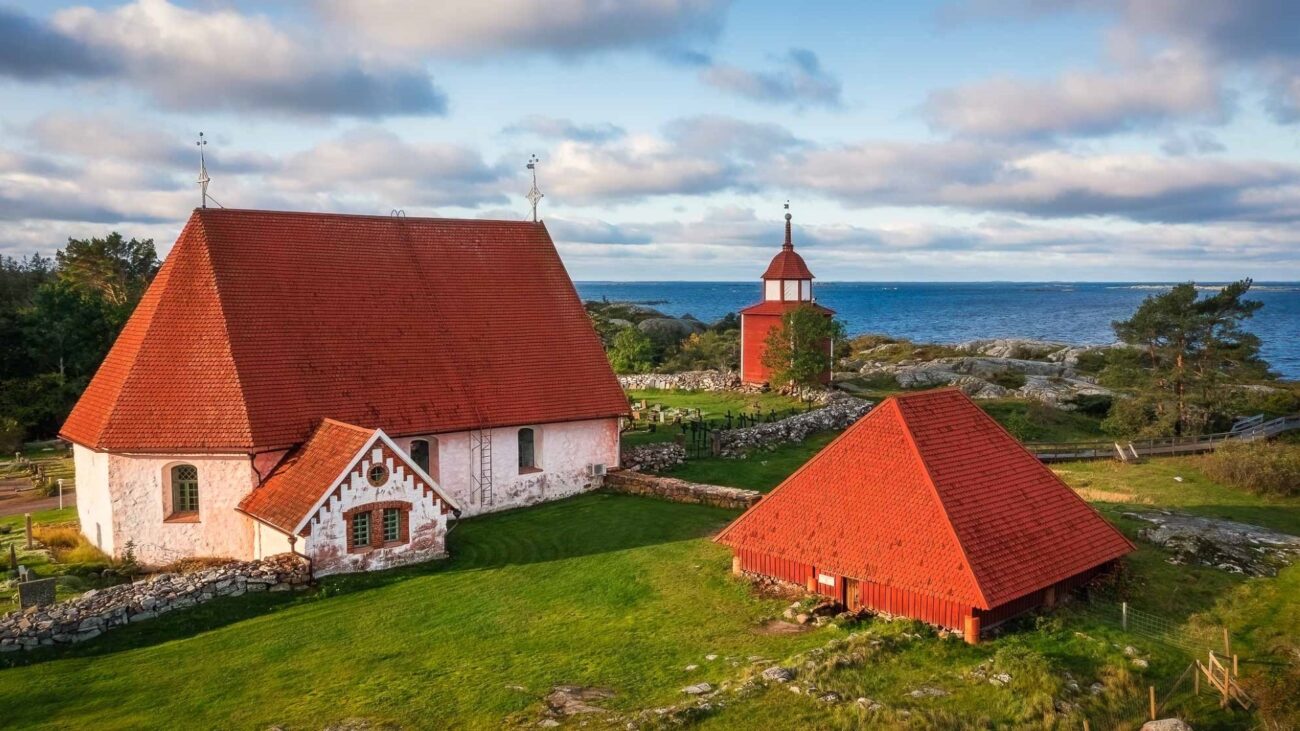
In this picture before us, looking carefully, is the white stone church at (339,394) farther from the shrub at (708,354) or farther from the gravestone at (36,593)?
the shrub at (708,354)

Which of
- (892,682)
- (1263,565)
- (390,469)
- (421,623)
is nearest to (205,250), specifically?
(390,469)

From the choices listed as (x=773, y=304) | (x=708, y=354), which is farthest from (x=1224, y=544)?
(x=708, y=354)

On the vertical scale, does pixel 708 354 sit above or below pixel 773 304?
below

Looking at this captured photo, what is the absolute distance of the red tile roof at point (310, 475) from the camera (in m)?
20.7

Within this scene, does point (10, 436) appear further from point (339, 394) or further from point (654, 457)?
point (654, 457)

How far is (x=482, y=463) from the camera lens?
26.7m

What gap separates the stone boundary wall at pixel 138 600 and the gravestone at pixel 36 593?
1.64 feet

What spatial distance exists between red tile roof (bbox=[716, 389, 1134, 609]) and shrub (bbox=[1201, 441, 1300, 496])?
50.7 feet

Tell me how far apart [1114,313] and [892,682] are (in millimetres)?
199247

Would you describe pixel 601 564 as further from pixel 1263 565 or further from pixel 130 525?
pixel 1263 565

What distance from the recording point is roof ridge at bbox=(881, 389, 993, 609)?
52.7ft

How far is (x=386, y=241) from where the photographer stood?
2862cm

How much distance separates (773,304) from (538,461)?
25301 millimetres

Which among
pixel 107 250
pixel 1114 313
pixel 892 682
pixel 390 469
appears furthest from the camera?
pixel 1114 313
